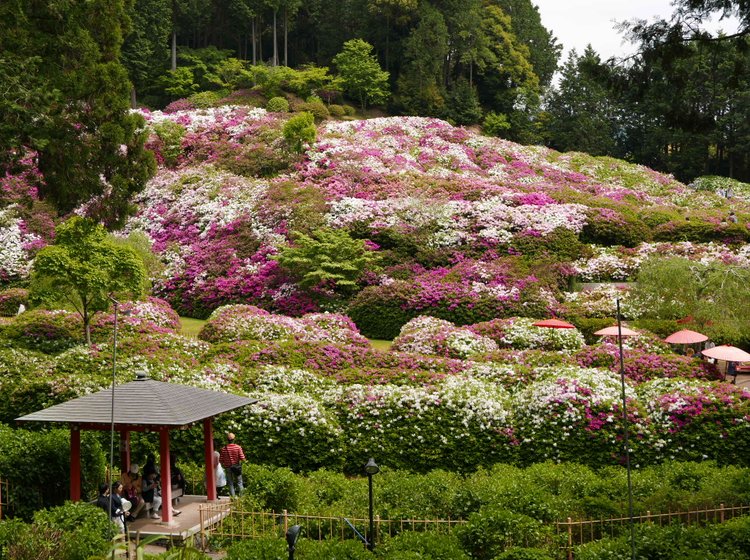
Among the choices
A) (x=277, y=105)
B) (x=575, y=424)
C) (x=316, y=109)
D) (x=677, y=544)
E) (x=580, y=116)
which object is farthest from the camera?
(x=580, y=116)

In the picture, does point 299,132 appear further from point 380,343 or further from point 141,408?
point 141,408

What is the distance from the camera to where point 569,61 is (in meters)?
65.9

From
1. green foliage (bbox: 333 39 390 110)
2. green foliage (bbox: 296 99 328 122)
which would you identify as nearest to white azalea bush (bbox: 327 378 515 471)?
green foliage (bbox: 296 99 328 122)

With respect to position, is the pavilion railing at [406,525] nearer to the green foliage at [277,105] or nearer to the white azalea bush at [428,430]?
the white azalea bush at [428,430]

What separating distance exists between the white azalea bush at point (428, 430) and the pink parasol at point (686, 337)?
6650mm

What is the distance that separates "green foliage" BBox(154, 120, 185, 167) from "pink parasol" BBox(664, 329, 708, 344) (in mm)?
29222

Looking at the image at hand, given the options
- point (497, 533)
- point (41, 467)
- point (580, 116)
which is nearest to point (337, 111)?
point (580, 116)

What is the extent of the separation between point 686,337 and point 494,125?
38953 millimetres

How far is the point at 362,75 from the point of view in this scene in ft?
184

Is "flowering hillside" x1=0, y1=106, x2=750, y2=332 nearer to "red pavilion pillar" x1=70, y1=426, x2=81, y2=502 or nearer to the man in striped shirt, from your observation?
"red pavilion pillar" x1=70, y1=426, x2=81, y2=502

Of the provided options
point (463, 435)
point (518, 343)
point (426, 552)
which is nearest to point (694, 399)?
point (463, 435)

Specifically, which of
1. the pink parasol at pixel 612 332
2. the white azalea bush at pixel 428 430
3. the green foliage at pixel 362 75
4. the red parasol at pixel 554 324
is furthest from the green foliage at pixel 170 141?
the white azalea bush at pixel 428 430

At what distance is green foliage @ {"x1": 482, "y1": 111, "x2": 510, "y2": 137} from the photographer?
5736cm

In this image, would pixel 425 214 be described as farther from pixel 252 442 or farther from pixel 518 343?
pixel 252 442
